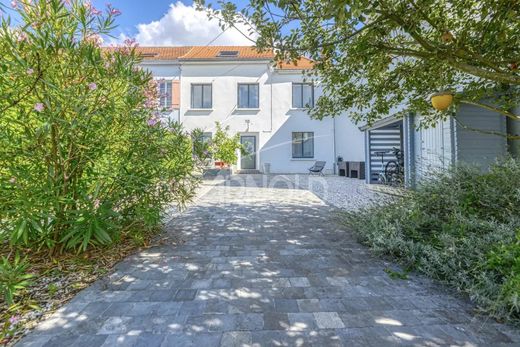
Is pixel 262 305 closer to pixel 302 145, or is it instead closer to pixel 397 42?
pixel 397 42

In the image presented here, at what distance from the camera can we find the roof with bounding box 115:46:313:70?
14.7 metres

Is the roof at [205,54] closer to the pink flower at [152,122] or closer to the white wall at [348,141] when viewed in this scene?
the white wall at [348,141]

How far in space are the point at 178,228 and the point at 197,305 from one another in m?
2.32

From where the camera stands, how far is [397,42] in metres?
3.58

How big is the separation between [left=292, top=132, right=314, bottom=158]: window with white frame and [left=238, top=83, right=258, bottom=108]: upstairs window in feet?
9.16

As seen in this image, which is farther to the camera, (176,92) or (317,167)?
(176,92)

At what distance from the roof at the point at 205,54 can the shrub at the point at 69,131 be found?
1257 cm

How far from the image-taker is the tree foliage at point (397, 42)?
265 centimetres

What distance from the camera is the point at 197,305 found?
6.35 ft

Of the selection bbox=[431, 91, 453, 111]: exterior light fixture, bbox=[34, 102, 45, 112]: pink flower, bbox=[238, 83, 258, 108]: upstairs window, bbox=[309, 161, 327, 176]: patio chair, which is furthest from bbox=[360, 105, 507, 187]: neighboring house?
bbox=[238, 83, 258, 108]: upstairs window

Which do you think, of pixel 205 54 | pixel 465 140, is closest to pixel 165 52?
pixel 205 54

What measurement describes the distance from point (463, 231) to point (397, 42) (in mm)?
2420

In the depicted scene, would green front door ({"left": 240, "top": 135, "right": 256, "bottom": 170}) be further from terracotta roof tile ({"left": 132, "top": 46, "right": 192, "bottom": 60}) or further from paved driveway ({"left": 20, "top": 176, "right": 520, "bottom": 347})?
paved driveway ({"left": 20, "top": 176, "right": 520, "bottom": 347})

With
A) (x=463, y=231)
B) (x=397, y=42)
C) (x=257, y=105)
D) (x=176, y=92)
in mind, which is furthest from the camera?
(x=257, y=105)
